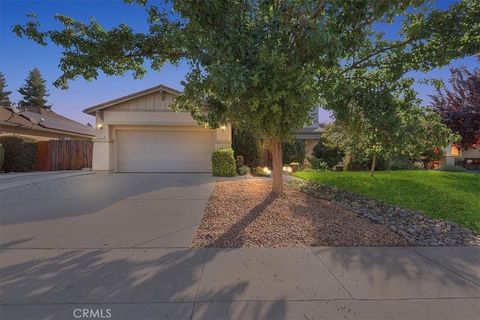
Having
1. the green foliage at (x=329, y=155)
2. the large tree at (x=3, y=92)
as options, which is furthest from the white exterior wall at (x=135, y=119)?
the large tree at (x=3, y=92)

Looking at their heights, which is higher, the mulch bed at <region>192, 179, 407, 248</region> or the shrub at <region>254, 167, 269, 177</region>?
the shrub at <region>254, 167, 269, 177</region>

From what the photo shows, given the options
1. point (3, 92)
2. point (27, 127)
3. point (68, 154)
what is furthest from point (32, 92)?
point (68, 154)

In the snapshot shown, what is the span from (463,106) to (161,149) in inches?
708

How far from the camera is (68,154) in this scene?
1783cm

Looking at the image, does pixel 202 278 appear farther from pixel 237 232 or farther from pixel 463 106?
pixel 463 106

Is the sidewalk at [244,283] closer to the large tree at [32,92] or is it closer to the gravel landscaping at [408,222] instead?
the gravel landscaping at [408,222]

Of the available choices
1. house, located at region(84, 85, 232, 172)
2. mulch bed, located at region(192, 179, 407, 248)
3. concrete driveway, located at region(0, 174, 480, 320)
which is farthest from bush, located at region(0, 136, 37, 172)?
mulch bed, located at region(192, 179, 407, 248)

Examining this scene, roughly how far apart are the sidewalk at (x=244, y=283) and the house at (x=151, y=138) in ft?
36.8

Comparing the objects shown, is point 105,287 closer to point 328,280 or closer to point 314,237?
point 328,280

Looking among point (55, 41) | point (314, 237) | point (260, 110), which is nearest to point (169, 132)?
point (55, 41)

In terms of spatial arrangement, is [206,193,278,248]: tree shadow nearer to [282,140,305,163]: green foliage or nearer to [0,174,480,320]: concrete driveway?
[0,174,480,320]: concrete driveway

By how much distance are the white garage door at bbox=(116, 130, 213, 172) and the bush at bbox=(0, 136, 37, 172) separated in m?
4.69

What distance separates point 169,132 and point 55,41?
30.7 ft

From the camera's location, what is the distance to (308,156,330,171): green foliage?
1822cm
